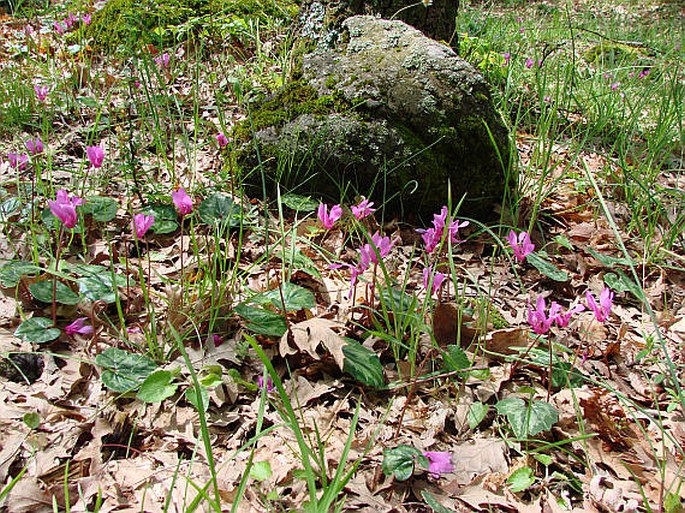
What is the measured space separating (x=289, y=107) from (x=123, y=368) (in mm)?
1560

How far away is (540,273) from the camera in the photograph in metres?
2.47

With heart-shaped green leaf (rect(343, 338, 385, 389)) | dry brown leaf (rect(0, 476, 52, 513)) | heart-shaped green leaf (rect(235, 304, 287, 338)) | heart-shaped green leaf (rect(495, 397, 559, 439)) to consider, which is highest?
heart-shaped green leaf (rect(235, 304, 287, 338))

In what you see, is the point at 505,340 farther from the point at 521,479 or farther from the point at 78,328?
the point at 78,328

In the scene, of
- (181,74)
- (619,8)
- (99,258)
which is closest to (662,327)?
(99,258)

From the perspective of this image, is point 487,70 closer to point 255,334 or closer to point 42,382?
point 255,334

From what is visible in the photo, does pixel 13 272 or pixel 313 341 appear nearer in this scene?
pixel 313 341

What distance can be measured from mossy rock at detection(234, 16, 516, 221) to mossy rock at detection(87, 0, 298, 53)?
1618mm

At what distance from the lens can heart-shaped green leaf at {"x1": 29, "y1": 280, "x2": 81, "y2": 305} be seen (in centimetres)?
180

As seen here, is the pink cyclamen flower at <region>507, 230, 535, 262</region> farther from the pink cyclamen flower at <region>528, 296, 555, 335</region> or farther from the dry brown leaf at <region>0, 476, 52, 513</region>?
the dry brown leaf at <region>0, 476, 52, 513</region>

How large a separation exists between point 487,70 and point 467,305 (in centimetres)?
242

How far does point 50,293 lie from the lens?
5.97 feet

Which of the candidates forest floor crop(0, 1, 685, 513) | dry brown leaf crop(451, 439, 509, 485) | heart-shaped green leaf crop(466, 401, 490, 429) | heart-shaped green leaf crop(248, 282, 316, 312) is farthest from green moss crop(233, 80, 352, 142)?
dry brown leaf crop(451, 439, 509, 485)

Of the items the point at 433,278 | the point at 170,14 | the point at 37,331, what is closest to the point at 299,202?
the point at 433,278

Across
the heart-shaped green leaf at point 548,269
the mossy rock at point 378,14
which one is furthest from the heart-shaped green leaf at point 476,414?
the mossy rock at point 378,14
